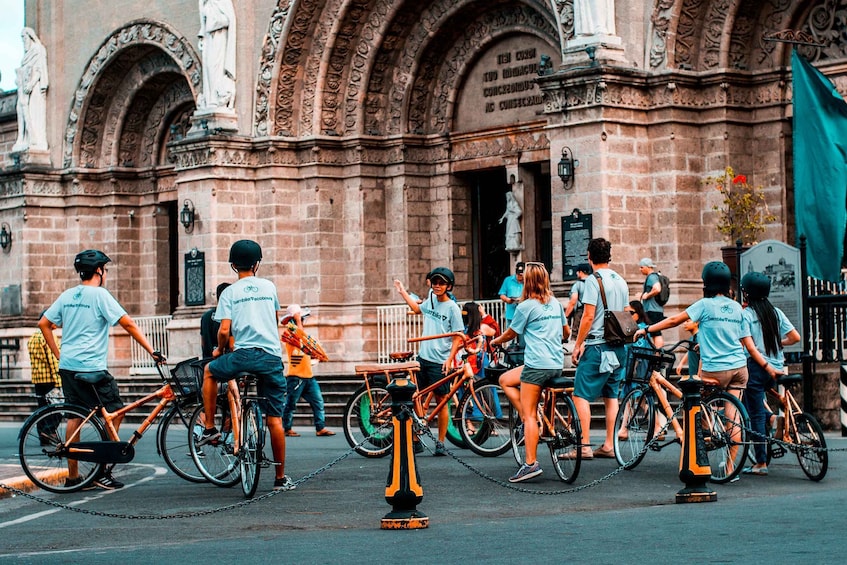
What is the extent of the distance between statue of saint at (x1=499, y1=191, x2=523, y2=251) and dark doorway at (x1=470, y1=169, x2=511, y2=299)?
3.53ft

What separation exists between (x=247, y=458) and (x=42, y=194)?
23225 millimetres

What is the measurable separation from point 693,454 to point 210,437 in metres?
4.15

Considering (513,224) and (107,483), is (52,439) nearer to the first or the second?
(107,483)

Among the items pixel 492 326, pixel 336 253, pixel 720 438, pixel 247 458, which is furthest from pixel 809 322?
pixel 336 253

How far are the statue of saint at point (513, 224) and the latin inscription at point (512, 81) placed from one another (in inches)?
65.5

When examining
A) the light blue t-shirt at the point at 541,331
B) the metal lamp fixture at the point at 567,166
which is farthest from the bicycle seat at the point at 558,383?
the metal lamp fixture at the point at 567,166

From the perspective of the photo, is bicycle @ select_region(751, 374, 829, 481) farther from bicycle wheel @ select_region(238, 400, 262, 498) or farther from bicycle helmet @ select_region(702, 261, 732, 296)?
bicycle wheel @ select_region(238, 400, 262, 498)

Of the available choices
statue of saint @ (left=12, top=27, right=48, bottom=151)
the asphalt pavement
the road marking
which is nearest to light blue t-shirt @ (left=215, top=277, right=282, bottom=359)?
the asphalt pavement

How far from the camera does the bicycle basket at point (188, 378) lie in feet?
48.2

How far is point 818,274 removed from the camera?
72.5 feet

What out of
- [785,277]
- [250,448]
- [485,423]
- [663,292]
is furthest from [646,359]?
[663,292]

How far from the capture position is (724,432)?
45.6 feet

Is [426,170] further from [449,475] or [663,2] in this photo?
[449,475]

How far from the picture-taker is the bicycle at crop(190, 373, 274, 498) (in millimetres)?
13406
